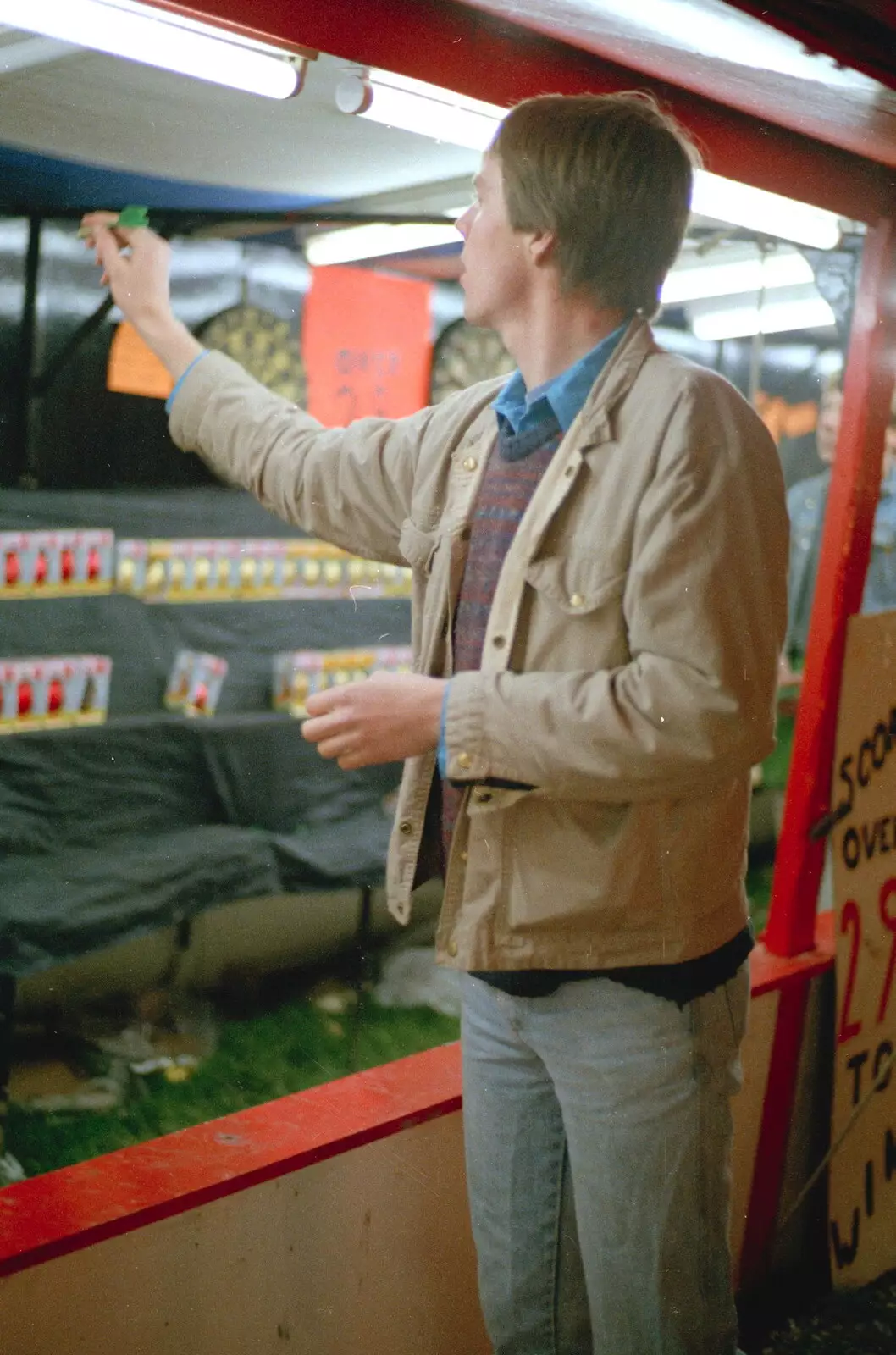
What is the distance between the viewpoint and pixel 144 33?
1.42m

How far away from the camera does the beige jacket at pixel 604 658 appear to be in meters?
1.24

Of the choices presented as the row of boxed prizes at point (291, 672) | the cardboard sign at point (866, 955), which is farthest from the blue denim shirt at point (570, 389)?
the cardboard sign at point (866, 955)

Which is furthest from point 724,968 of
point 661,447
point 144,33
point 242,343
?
point 242,343

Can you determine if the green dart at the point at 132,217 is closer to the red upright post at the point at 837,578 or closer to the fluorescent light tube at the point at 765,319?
the red upright post at the point at 837,578

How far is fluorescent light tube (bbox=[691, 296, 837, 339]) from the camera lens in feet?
9.52

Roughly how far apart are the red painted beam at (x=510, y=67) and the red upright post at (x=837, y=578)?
0.20 m

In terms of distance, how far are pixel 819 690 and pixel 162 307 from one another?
1619mm

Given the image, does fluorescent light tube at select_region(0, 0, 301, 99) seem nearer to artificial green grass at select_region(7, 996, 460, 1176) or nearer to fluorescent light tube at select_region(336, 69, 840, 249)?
fluorescent light tube at select_region(336, 69, 840, 249)

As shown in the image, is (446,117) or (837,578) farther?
(837,578)

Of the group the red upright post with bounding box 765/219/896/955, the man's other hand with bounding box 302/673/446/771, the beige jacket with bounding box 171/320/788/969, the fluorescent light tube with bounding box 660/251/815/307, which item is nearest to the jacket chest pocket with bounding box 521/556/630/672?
the beige jacket with bounding box 171/320/788/969

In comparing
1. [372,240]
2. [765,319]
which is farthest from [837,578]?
[372,240]

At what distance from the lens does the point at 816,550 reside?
3508 mm

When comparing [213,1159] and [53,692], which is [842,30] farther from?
[213,1159]

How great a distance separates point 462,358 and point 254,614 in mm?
700
